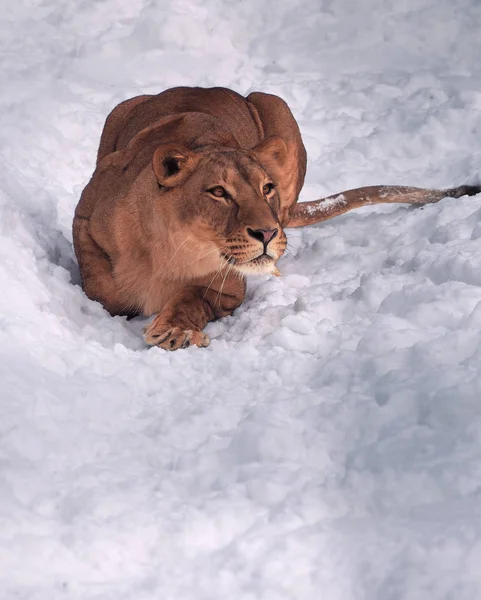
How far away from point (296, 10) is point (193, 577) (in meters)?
6.69

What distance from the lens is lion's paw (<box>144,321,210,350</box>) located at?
189 inches

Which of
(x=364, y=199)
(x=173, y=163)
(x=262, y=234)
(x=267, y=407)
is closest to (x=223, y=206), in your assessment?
(x=262, y=234)

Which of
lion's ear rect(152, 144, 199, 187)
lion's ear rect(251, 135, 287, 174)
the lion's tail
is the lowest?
the lion's tail

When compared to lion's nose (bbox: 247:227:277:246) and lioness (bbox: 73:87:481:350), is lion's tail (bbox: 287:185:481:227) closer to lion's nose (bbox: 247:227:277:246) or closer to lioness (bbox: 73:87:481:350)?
lioness (bbox: 73:87:481:350)

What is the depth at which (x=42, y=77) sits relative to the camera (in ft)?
25.7

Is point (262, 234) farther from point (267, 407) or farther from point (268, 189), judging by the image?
point (267, 407)

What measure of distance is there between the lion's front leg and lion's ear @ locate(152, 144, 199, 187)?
51 centimetres

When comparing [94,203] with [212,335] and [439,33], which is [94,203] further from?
[439,33]

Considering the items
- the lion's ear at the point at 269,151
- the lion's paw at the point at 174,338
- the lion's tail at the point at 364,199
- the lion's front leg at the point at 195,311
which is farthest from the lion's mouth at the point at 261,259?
the lion's tail at the point at 364,199

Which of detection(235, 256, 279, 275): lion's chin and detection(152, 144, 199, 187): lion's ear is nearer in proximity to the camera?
detection(235, 256, 279, 275): lion's chin

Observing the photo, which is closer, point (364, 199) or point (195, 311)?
point (195, 311)

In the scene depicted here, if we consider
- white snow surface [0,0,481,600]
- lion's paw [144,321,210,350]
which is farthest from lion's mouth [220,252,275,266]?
lion's paw [144,321,210,350]

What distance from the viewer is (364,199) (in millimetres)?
6391

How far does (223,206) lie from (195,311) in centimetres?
59
